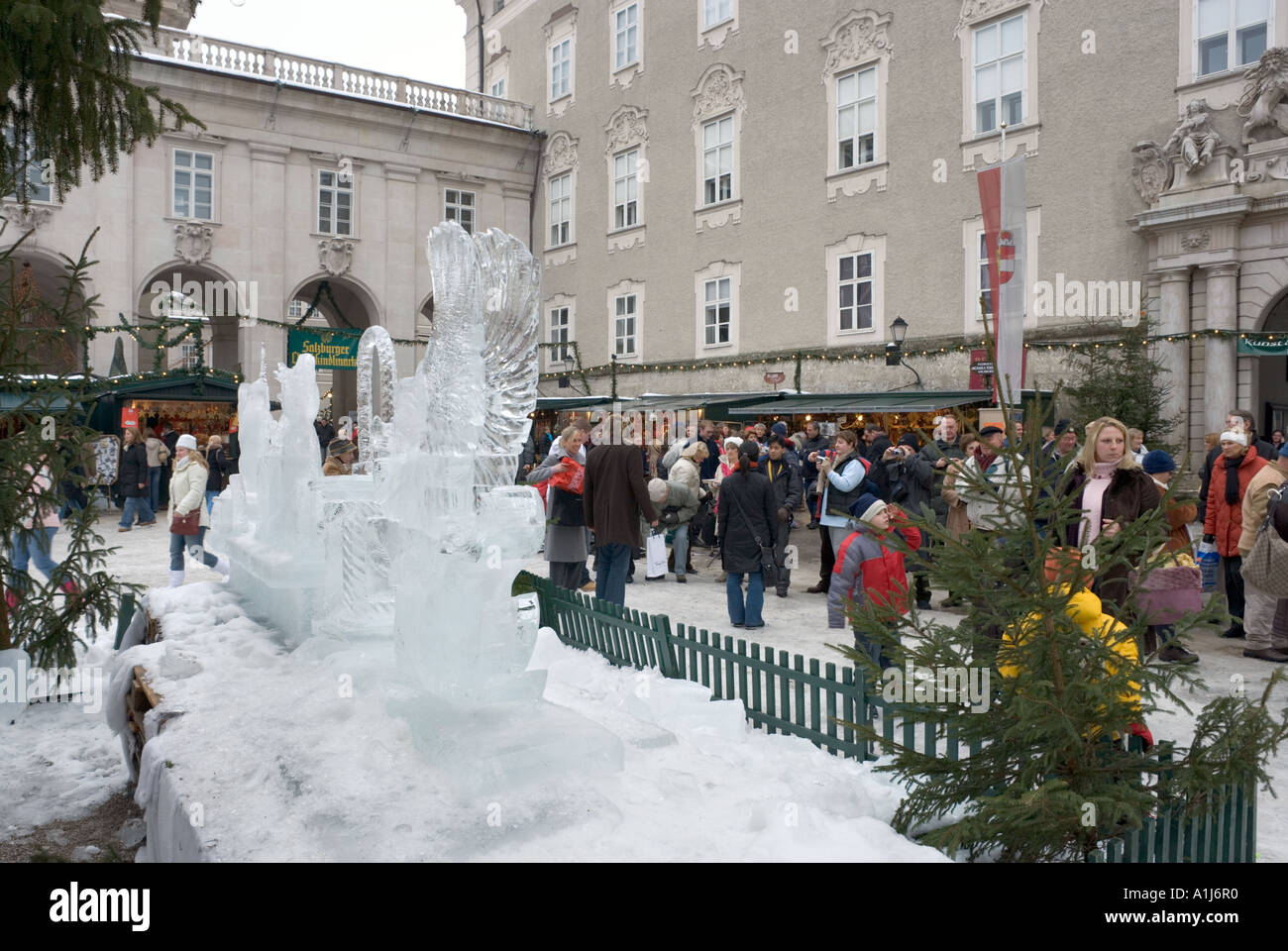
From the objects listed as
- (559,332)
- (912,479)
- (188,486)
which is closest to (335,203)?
(559,332)

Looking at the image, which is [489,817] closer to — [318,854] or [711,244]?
[318,854]

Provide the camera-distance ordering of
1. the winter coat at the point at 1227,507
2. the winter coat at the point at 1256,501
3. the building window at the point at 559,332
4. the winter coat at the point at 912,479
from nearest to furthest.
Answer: the winter coat at the point at 1256,501 < the winter coat at the point at 1227,507 < the winter coat at the point at 912,479 < the building window at the point at 559,332

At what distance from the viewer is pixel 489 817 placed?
357 cm

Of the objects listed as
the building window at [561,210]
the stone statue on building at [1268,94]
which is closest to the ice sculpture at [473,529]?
the stone statue on building at [1268,94]

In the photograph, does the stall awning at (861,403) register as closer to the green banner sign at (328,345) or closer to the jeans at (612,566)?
the jeans at (612,566)

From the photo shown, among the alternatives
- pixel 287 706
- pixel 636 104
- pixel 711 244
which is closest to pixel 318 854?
pixel 287 706

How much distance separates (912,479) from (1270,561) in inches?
127

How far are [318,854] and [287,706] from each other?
5.60 feet

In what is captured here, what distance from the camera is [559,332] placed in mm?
28172

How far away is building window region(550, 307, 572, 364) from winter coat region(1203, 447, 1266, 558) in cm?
2068

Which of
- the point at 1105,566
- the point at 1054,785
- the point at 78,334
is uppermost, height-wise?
the point at 78,334

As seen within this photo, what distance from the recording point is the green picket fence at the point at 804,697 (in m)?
3.50

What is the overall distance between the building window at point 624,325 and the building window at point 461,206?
5.54 m

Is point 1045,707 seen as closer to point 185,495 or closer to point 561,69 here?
point 185,495
